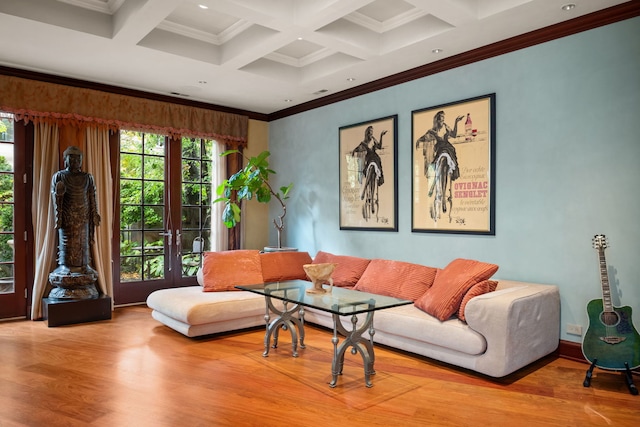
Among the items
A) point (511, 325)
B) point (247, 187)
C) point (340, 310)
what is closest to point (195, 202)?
point (247, 187)

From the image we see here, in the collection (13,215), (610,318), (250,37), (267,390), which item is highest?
(250,37)

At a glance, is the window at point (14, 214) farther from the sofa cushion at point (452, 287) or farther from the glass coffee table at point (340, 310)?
the sofa cushion at point (452, 287)

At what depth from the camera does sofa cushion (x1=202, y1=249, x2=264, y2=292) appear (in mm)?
4523

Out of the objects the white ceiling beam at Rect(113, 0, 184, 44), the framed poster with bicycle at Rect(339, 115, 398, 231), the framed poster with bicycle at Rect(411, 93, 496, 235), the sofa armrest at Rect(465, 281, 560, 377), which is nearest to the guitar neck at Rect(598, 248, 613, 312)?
the sofa armrest at Rect(465, 281, 560, 377)

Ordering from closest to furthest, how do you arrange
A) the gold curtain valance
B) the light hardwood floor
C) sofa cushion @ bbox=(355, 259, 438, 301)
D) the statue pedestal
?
the light hardwood floor < sofa cushion @ bbox=(355, 259, 438, 301) < the statue pedestal < the gold curtain valance

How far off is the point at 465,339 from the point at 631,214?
1.51 metres

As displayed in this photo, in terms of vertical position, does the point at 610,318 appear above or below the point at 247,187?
below

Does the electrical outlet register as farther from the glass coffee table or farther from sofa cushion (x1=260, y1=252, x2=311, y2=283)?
sofa cushion (x1=260, y1=252, x2=311, y2=283)

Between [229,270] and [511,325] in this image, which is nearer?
[511,325]

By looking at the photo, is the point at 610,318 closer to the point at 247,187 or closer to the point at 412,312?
the point at 412,312

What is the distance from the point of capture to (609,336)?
3.00 meters

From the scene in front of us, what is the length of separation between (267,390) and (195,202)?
3.63 metres

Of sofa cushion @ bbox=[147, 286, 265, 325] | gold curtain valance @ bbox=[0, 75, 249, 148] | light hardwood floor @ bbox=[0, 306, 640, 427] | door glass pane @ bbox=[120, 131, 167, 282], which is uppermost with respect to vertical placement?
gold curtain valance @ bbox=[0, 75, 249, 148]

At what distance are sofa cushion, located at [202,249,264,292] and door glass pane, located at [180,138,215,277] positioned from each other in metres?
1.39
